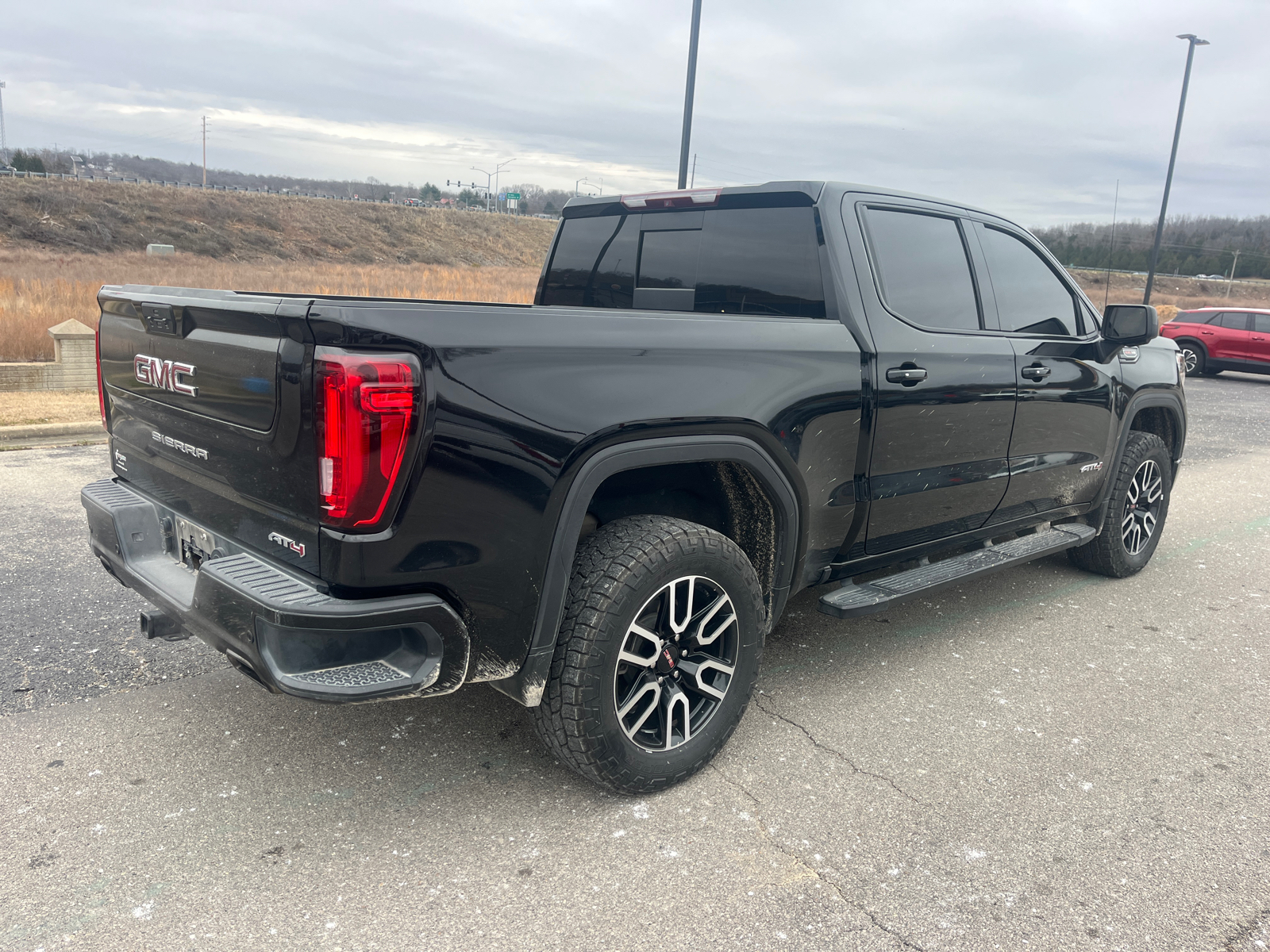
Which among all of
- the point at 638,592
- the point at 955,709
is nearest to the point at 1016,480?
the point at 955,709

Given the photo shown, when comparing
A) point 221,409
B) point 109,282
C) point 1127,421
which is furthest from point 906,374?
point 109,282

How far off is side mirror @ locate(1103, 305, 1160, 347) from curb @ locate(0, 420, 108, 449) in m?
7.69

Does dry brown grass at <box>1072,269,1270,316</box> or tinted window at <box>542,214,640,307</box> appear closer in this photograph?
tinted window at <box>542,214,640,307</box>

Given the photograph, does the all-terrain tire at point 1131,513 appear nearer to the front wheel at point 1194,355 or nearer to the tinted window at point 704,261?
the tinted window at point 704,261

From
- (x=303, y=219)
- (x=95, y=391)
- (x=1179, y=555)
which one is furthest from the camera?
(x=303, y=219)

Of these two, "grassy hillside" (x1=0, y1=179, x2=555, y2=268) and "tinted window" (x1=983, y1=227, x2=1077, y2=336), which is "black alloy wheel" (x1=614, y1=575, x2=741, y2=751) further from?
"grassy hillside" (x1=0, y1=179, x2=555, y2=268)

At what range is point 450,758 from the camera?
302 cm

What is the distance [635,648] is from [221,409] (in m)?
1.34

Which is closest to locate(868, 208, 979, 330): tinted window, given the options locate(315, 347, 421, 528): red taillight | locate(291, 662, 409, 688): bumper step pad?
locate(315, 347, 421, 528): red taillight

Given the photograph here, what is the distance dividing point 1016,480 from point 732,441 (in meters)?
1.91

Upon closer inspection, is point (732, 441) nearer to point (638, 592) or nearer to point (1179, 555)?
point (638, 592)

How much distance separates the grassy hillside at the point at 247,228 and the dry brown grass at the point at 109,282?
4.71m

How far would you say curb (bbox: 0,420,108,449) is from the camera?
24.9ft

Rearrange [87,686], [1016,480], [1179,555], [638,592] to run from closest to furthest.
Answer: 1. [638,592]
2. [87,686]
3. [1016,480]
4. [1179,555]
